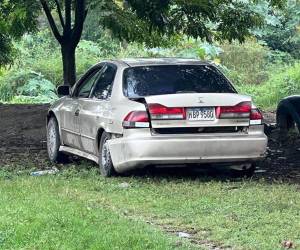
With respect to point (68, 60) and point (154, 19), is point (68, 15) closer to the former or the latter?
point (68, 60)

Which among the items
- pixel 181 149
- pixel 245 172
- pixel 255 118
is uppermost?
pixel 255 118

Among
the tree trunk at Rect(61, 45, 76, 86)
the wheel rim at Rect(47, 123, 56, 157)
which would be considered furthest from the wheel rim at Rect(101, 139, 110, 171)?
the tree trunk at Rect(61, 45, 76, 86)

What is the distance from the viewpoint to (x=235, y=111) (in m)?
9.41

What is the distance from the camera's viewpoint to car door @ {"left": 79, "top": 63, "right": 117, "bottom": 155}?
390 inches

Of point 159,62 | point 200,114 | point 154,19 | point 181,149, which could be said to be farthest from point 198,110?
point 154,19

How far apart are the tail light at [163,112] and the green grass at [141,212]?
0.75m

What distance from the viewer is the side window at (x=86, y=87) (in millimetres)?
10820

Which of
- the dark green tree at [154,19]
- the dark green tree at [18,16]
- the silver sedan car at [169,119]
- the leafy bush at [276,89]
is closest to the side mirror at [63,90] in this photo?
the silver sedan car at [169,119]

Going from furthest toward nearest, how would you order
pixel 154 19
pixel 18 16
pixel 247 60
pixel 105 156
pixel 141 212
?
1. pixel 247 60
2. pixel 154 19
3. pixel 18 16
4. pixel 105 156
5. pixel 141 212

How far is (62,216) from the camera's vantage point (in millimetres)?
6977

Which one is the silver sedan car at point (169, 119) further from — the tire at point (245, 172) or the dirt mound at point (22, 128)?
the dirt mound at point (22, 128)

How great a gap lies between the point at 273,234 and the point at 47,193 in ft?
9.11

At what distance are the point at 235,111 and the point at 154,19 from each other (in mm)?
4846

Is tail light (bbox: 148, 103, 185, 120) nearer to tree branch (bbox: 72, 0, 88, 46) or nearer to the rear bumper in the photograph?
the rear bumper
